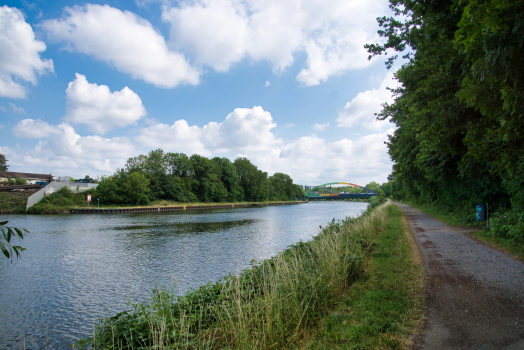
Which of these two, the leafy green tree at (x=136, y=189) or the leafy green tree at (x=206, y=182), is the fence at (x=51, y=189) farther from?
the leafy green tree at (x=206, y=182)

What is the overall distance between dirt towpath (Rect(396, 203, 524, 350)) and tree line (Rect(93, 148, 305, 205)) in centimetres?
6135

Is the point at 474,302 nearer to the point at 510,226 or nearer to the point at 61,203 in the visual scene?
the point at 510,226

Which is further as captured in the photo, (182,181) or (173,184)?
(182,181)

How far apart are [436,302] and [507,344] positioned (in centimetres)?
141

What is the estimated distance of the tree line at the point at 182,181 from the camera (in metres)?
61.1

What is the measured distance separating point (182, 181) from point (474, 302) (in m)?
75.9

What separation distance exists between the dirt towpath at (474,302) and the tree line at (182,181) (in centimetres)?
6135

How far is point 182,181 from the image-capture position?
76812mm

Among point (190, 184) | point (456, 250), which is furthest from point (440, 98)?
point (190, 184)

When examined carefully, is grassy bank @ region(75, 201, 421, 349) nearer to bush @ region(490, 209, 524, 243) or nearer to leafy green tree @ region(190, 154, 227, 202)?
bush @ region(490, 209, 524, 243)

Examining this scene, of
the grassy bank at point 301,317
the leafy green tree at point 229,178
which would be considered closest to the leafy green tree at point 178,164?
the leafy green tree at point 229,178

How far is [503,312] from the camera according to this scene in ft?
14.3

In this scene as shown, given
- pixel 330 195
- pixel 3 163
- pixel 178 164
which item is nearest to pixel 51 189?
pixel 178 164

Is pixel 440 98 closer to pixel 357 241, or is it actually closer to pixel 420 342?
pixel 420 342
